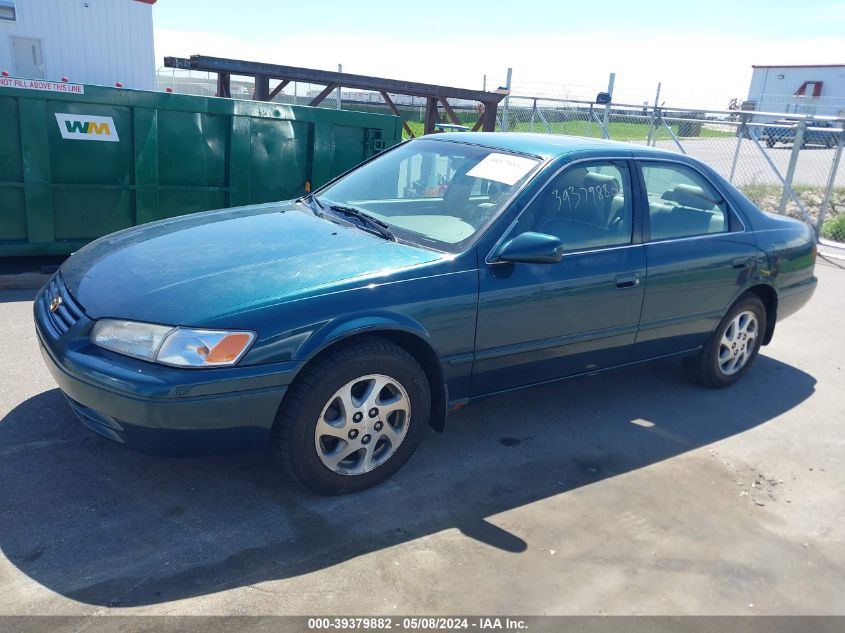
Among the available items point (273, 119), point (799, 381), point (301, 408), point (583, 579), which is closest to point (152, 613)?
point (301, 408)

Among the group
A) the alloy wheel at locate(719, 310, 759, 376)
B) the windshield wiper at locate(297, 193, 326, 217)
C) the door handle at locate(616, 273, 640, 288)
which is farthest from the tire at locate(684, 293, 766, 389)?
the windshield wiper at locate(297, 193, 326, 217)

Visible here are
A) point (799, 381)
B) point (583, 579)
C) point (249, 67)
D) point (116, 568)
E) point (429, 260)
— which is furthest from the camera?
point (249, 67)

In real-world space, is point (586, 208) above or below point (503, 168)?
below

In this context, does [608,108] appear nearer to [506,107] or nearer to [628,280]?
[506,107]

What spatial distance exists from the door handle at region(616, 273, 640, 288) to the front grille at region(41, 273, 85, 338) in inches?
110

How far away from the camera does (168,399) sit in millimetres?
2910

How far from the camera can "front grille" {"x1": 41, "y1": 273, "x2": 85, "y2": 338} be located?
10.8 ft

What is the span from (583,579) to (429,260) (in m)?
1.58

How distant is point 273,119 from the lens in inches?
294

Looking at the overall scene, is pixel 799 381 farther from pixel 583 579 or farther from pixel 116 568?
pixel 116 568

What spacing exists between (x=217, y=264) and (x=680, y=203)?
296 centimetres

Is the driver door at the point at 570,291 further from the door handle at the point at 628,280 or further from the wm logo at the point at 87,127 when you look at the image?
the wm logo at the point at 87,127

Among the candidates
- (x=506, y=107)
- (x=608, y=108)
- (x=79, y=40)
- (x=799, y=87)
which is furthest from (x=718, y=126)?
(x=799, y=87)

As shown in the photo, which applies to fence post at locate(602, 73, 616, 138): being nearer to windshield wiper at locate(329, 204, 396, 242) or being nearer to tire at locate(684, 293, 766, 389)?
tire at locate(684, 293, 766, 389)
